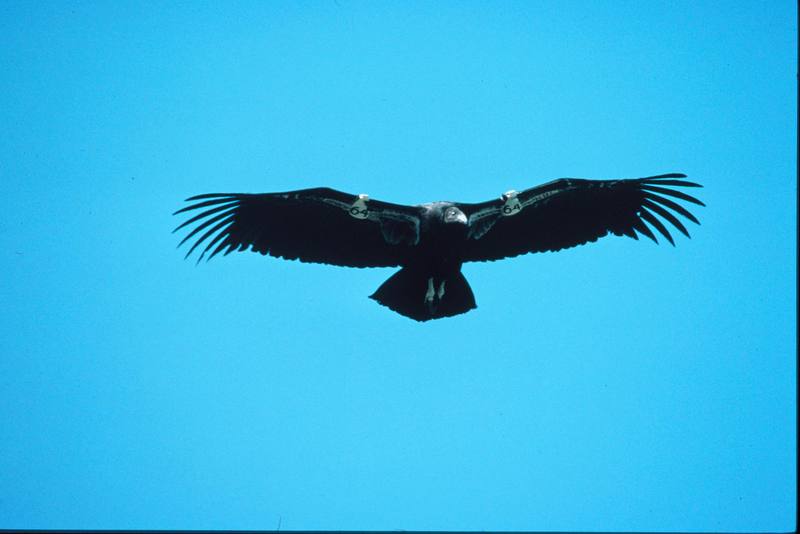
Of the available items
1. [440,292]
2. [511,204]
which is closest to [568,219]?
[511,204]

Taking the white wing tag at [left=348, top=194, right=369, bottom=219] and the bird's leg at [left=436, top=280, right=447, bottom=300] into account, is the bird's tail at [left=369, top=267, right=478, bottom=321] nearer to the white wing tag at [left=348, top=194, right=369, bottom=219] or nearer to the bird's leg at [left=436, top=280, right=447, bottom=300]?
the bird's leg at [left=436, top=280, right=447, bottom=300]

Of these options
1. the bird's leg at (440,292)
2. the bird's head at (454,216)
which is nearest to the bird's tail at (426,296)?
the bird's leg at (440,292)

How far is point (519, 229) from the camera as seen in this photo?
38.4ft

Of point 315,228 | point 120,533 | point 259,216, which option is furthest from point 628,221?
point 120,533

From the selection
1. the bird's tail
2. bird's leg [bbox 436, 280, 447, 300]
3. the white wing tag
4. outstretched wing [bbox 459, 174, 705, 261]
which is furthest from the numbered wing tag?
the white wing tag

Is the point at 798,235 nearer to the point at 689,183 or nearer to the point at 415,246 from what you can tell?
the point at 689,183

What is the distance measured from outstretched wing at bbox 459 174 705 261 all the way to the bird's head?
497mm

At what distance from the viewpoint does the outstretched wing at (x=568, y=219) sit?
1147 cm

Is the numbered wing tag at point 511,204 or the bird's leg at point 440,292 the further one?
the numbered wing tag at point 511,204

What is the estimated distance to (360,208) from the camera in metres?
11.3

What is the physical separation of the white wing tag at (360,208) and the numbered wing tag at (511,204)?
1.79 meters

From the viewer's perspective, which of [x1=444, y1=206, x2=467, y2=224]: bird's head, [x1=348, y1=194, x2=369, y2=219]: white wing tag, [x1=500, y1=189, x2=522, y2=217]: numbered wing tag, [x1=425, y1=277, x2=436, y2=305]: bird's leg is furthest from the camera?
[x1=500, y1=189, x2=522, y2=217]: numbered wing tag

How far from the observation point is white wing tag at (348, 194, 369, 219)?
1115cm

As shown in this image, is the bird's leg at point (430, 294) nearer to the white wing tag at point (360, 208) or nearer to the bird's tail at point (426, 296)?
the bird's tail at point (426, 296)
